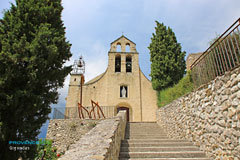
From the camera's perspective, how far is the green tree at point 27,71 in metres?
4.80

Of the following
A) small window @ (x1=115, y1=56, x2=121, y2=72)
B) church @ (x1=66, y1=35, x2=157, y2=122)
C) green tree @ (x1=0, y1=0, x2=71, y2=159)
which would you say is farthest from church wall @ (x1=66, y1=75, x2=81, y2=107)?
green tree @ (x1=0, y1=0, x2=71, y2=159)

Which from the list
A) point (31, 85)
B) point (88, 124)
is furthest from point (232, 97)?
point (88, 124)

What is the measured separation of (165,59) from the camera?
11875 mm

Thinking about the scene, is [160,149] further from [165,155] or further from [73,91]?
[73,91]

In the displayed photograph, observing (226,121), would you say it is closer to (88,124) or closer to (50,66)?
(50,66)

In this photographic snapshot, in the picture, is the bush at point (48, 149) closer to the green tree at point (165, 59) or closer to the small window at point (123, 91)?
the small window at point (123, 91)

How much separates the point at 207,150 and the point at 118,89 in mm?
10443

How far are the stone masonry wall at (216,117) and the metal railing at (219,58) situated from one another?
0.33 meters

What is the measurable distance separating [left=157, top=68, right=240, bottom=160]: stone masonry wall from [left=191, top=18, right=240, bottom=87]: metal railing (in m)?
0.33

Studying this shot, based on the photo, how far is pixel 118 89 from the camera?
1412cm

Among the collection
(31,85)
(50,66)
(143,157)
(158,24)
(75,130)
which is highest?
(158,24)

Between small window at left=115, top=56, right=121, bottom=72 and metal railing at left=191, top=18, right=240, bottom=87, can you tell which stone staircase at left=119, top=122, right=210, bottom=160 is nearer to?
metal railing at left=191, top=18, right=240, bottom=87

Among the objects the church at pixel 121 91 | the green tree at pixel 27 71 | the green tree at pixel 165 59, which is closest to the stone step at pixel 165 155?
the green tree at pixel 27 71

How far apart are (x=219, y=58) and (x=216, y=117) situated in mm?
1413
